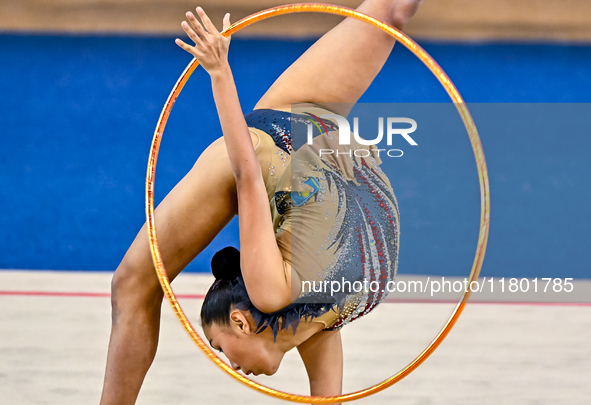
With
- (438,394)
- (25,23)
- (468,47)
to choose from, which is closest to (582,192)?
(468,47)

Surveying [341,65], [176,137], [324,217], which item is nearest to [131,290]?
[324,217]

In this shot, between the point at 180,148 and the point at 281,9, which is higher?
the point at 180,148

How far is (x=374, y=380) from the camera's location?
4.61 feet

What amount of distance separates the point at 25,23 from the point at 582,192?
2047mm

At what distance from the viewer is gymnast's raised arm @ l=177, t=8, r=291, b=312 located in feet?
2.38

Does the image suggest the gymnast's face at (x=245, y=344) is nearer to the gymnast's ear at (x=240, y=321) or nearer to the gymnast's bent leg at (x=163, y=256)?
the gymnast's ear at (x=240, y=321)

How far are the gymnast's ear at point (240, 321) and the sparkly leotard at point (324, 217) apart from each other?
1 cm

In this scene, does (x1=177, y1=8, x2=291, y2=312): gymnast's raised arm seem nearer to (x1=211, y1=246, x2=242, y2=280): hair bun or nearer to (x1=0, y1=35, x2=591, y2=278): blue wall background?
(x1=211, y1=246, x2=242, y2=280): hair bun

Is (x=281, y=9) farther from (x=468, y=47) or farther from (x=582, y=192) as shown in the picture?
(x=582, y=192)

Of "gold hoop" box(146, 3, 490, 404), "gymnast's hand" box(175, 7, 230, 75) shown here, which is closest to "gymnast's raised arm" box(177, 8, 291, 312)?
"gymnast's hand" box(175, 7, 230, 75)

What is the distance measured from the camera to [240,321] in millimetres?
837

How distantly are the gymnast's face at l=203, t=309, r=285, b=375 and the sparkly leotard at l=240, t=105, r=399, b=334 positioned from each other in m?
0.02

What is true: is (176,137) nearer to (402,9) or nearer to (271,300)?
(402,9)

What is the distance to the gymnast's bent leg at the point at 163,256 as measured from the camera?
854 mm
